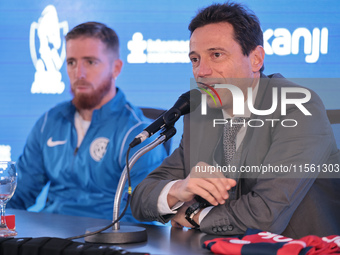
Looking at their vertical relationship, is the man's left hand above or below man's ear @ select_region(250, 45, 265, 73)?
below

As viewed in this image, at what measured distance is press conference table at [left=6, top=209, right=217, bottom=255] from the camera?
1178 mm

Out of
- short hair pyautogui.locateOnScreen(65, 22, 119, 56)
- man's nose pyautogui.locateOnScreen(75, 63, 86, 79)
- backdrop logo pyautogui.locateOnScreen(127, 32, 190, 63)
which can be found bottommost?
man's nose pyautogui.locateOnScreen(75, 63, 86, 79)

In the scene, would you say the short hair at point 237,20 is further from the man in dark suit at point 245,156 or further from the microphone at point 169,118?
the microphone at point 169,118

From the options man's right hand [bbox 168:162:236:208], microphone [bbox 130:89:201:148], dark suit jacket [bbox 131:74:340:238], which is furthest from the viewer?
dark suit jacket [bbox 131:74:340:238]

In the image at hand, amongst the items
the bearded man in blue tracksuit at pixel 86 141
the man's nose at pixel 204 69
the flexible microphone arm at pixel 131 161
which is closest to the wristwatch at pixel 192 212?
the flexible microphone arm at pixel 131 161

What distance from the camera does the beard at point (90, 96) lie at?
3.01 meters

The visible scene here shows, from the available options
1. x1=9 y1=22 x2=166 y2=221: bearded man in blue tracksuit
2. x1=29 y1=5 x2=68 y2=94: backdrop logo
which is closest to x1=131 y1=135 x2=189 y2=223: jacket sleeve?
x1=9 y1=22 x2=166 y2=221: bearded man in blue tracksuit

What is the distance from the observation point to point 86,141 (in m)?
2.87

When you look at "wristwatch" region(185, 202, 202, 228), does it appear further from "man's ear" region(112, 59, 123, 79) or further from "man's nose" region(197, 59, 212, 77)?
"man's ear" region(112, 59, 123, 79)

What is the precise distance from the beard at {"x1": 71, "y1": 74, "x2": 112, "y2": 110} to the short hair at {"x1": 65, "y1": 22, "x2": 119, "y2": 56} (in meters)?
0.20

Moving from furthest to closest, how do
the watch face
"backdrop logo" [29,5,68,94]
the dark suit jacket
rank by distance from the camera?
"backdrop logo" [29,5,68,94] < the watch face < the dark suit jacket

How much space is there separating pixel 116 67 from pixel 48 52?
0.49 meters

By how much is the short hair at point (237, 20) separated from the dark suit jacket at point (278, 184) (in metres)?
0.20

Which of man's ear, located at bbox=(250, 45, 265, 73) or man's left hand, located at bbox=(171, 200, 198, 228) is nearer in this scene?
man's left hand, located at bbox=(171, 200, 198, 228)
